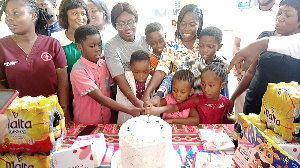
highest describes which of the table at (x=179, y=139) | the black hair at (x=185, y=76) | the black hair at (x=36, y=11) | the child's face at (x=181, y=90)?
the black hair at (x=36, y=11)

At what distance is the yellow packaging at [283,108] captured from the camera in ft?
3.25

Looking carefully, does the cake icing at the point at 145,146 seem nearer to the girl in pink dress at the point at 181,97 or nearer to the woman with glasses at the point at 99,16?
the girl in pink dress at the point at 181,97

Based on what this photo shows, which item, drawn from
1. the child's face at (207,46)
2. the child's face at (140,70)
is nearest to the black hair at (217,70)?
the child's face at (207,46)

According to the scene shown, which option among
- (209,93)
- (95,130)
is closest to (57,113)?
(95,130)

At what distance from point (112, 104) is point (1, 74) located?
0.76 meters

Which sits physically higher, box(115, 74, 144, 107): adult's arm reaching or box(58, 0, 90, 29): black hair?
box(58, 0, 90, 29): black hair

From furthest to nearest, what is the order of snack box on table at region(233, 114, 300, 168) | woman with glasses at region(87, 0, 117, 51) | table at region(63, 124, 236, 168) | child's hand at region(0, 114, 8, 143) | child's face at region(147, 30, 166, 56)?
woman with glasses at region(87, 0, 117, 51)
child's face at region(147, 30, 166, 56)
table at region(63, 124, 236, 168)
child's hand at region(0, 114, 8, 143)
snack box on table at region(233, 114, 300, 168)

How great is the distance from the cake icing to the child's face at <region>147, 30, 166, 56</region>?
3.17 feet

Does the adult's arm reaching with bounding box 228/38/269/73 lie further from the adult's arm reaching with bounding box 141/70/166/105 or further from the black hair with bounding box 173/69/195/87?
the adult's arm reaching with bounding box 141/70/166/105

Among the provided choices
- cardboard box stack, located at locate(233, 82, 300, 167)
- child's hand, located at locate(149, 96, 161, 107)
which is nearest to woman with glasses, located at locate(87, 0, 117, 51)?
child's hand, located at locate(149, 96, 161, 107)

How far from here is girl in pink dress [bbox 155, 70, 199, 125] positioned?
5.31 feet

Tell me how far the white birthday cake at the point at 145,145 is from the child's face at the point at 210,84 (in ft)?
2.20

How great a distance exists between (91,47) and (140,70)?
37 cm

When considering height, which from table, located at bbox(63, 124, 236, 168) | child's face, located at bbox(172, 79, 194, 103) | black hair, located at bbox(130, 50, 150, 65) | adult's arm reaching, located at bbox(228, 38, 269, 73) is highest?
adult's arm reaching, located at bbox(228, 38, 269, 73)
